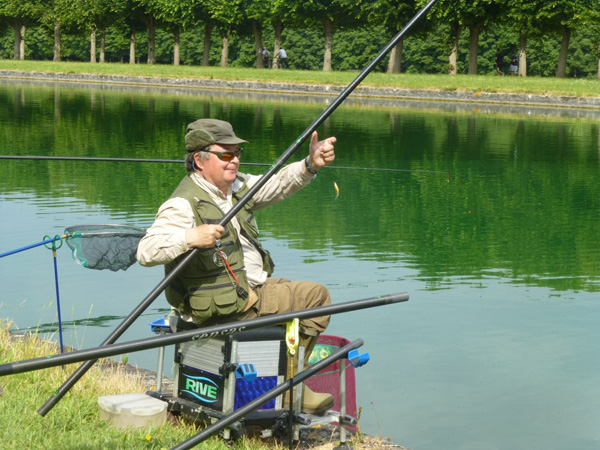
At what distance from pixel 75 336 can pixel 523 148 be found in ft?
49.1

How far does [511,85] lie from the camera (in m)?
34.7

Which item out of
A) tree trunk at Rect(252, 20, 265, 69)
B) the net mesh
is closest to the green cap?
the net mesh

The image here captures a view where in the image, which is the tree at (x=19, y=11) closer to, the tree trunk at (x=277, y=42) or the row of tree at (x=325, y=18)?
the row of tree at (x=325, y=18)

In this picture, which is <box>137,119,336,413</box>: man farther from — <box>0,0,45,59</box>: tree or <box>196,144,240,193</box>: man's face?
<box>0,0,45,59</box>: tree

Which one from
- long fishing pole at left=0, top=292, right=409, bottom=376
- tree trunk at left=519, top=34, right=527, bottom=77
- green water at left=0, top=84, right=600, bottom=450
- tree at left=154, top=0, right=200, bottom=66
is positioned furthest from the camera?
tree at left=154, top=0, right=200, bottom=66

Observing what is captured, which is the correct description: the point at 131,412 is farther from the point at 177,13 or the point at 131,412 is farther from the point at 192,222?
the point at 177,13

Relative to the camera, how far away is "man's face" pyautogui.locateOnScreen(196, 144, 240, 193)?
442cm

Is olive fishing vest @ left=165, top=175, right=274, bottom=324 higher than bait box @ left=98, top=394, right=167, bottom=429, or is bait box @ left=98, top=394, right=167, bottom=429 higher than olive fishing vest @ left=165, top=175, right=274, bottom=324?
olive fishing vest @ left=165, top=175, right=274, bottom=324

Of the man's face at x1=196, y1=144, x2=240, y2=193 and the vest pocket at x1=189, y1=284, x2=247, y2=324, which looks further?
the man's face at x1=196, y1=144, x2=240, y2=193

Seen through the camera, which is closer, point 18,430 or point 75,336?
point 18,430

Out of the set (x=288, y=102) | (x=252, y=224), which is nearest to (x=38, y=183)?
(x=252, y=224)

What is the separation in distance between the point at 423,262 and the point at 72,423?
231 inches

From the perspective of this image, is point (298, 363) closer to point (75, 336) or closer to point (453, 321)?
point (75, 336)

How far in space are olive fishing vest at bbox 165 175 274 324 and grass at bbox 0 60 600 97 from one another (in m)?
29.8
